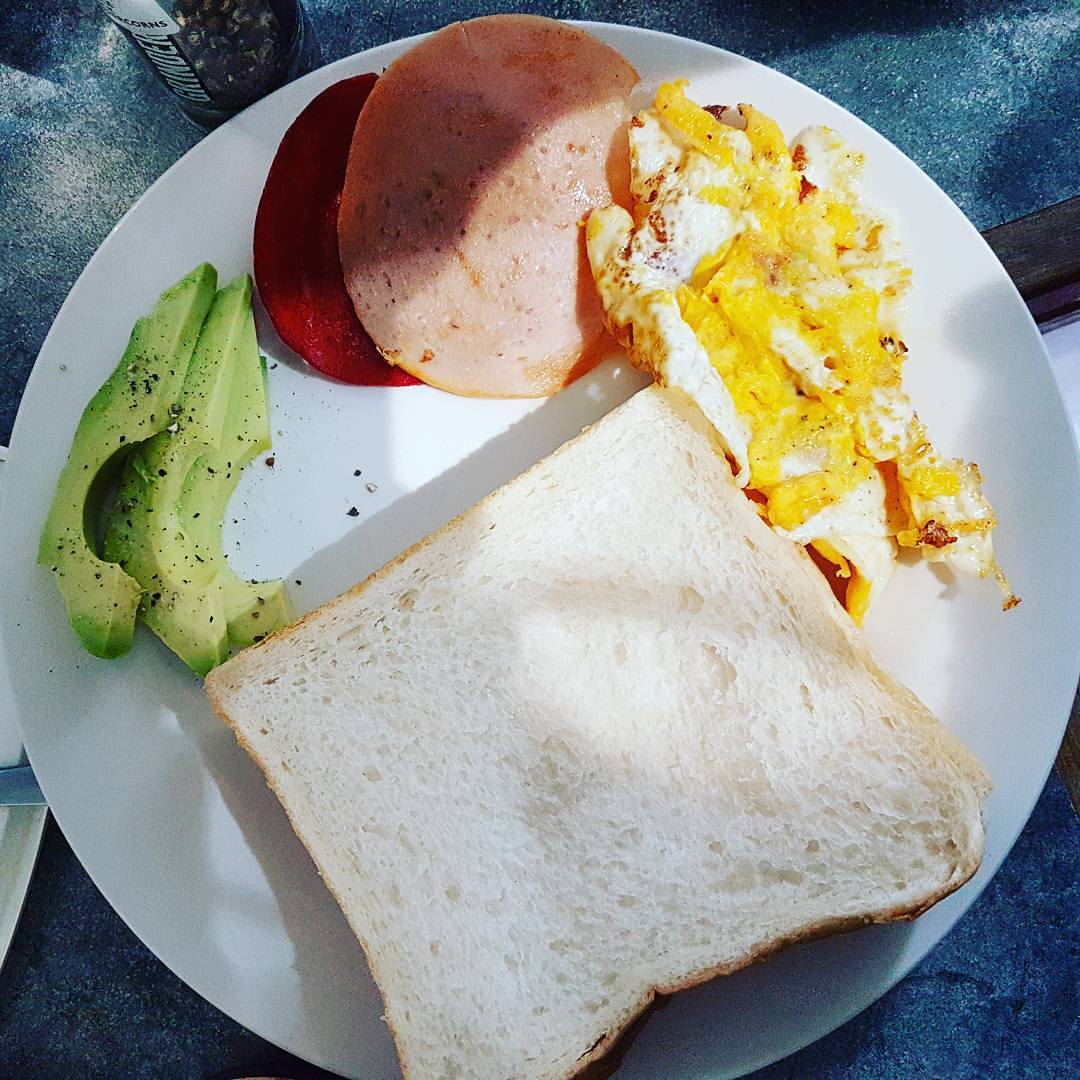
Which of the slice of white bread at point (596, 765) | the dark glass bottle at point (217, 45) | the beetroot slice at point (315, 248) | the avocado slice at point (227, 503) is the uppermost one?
the dark glass bottle at point (217, 45)

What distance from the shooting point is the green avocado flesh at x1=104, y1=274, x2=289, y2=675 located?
1501 millimetres

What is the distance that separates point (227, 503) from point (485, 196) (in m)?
0.65

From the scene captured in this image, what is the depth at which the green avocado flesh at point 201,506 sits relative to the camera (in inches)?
59.1

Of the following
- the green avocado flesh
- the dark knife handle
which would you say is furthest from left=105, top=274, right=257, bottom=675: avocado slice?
the dark knife handle

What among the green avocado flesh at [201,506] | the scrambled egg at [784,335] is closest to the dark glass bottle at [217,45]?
the green avocado flesh at [201,506]

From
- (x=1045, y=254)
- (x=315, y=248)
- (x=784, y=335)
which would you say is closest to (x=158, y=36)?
(x=315, y=248)

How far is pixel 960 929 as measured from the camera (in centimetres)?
172

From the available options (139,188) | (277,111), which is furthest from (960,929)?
(139,188)

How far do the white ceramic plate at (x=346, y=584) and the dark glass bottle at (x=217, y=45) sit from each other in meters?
0.11

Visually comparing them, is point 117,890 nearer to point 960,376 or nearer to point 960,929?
point 960,929

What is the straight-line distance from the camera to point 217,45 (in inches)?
64.5

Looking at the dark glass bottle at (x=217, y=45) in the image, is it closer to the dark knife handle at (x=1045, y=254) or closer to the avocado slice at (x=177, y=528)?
the avocado slice at (x=177, y=528)

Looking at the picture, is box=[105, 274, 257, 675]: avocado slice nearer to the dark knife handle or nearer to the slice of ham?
the slice of ham

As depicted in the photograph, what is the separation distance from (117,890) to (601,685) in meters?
0.81
